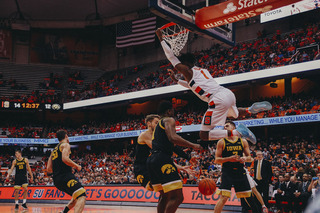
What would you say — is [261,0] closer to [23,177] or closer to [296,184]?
[296,184]

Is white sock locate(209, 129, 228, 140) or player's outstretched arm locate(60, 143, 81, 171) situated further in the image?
player's outstretched arm locate(60, 143, 81, 171)

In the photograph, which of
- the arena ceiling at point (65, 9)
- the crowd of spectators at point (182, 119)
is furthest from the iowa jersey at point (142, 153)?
the arena ceiling at point (65, 9)

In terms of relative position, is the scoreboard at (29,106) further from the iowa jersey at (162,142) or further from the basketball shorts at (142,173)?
the iowa jersey at (162,142)

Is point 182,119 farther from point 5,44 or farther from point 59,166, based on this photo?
point 5,44

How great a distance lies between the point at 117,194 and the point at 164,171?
12.0 metres

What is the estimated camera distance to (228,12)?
9539 mm

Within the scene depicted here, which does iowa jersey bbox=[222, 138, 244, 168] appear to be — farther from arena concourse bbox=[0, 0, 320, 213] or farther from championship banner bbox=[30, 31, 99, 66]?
championship banner bbox=[30, 31, 99, 66]

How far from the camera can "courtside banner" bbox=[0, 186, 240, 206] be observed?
13.8 m

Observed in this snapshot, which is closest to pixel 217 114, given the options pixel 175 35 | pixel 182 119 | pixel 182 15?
pixel 182 15

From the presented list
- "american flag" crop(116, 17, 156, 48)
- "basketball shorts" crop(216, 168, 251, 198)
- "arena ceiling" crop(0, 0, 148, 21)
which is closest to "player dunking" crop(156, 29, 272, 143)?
"basketball shorts" crop(216, 168, 251, 198)

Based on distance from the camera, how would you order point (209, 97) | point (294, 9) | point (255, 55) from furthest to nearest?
point (255, 55), point (294, 9), point (209, 97)

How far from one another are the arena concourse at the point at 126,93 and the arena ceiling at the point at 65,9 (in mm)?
117

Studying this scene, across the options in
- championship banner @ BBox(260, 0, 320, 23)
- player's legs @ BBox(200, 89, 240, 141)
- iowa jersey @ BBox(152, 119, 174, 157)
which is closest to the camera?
iowa jersey @ BBox(152, 119, 174, 157)

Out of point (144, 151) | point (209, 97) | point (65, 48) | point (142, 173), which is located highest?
point (65, 48)
